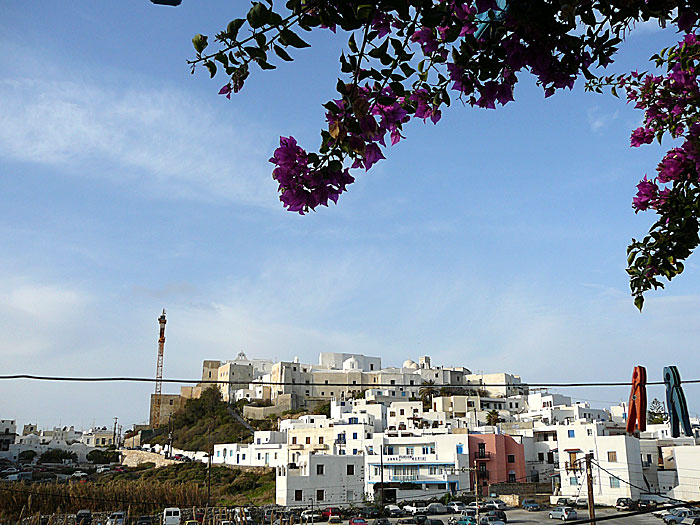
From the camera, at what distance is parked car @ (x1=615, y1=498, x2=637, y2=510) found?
2650cm

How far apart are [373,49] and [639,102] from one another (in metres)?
1.76

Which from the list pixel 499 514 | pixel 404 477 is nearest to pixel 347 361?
pixel 404 477

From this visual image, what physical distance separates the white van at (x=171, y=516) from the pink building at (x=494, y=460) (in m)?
12.9

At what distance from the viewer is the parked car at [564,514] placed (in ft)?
79.9

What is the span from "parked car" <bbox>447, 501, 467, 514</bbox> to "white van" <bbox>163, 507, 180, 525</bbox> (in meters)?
10.8

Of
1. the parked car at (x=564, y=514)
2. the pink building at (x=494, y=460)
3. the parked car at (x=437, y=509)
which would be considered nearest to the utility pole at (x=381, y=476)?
the parked car at (x=437, y=509)

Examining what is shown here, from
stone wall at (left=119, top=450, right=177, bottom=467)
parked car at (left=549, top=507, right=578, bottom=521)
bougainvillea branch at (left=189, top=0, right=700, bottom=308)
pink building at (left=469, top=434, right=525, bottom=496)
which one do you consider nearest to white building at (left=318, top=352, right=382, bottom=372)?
stone wall at (left=119, top=450, right=177, bottom=467)

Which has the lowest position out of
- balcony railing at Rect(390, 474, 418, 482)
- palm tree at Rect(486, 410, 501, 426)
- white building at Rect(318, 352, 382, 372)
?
balcony railing at Rect(390, 474, 418, 482)

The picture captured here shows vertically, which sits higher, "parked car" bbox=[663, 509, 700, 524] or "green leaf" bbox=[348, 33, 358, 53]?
"green leaf" bbox=[348, 33, 358, 53]

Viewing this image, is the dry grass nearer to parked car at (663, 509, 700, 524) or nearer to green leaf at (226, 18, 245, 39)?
parked car at (663, 509, 700, 524)

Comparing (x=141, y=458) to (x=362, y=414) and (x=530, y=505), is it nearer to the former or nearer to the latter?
(x=362, y=414)

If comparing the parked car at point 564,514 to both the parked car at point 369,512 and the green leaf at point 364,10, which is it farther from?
the green leaf at point 364,10

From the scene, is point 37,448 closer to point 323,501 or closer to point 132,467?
point 132,467

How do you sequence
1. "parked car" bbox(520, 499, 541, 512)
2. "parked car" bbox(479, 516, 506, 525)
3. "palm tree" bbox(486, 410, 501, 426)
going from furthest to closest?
"palm tree" bbox(486, 410, 501, 426), "parked car" bbox(520, 499, 541, 512), "parked car" bbox(479, 516, 506, 525)
